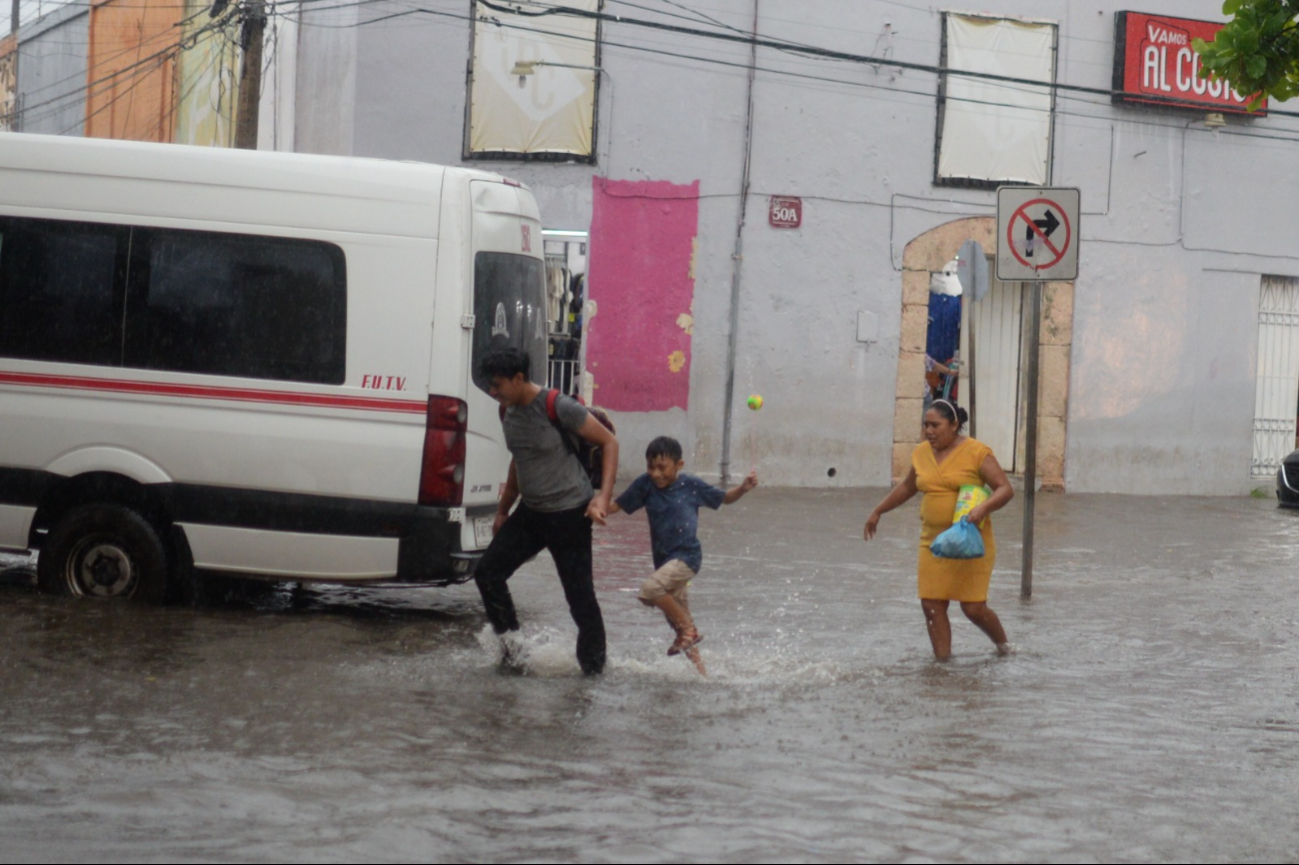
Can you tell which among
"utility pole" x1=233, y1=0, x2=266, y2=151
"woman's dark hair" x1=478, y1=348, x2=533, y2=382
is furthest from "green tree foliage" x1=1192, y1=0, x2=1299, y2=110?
"utility pole" x1=233, y1=0, x2=266, y2=151

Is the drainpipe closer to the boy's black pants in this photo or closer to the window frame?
the window frame

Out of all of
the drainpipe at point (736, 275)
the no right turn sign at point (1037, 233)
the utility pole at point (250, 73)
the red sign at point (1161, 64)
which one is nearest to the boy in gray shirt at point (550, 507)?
the no right turn sign at point (1037, 233)

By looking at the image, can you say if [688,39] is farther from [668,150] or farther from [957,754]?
[957,754]

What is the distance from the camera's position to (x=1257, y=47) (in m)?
7.30

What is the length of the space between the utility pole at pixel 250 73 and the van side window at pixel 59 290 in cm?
892

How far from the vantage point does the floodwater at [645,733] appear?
5.27 meters

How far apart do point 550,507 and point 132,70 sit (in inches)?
992

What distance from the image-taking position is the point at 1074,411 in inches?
867

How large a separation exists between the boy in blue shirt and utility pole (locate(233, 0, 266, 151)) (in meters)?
11.3

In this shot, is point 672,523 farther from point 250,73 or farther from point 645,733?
point 250,73

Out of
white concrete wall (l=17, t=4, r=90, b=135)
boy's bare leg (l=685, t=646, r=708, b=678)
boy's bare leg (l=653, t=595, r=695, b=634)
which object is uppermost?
white concrete wall (l=17, t=4, r=90, b=135)

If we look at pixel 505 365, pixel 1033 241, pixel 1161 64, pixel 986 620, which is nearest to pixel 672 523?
pixel 505 365

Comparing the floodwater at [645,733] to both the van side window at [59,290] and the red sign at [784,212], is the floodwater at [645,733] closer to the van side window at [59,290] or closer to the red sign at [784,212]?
the van side window at [59,290]

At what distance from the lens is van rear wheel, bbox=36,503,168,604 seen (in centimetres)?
910
